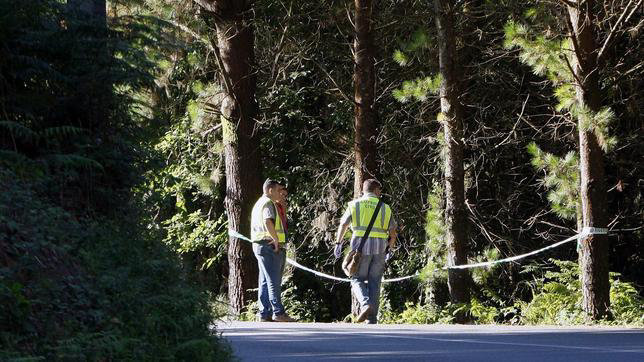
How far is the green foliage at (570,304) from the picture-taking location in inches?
701

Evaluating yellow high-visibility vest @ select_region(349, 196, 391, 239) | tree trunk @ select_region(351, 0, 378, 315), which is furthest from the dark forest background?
yellow high-visibility vest @ select_region(349, 196, 391, 239)

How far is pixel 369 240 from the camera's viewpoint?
16.9m

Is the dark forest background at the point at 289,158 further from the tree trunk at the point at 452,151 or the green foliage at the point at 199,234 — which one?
the tree trunk at the point at 452,151

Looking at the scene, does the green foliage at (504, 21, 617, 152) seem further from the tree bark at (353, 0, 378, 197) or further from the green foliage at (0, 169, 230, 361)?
the green foliage at (0, 169, 230, 361)

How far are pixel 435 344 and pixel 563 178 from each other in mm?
8313

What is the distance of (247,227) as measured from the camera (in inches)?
982

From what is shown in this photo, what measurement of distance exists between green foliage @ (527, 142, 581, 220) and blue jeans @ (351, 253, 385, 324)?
163 inches

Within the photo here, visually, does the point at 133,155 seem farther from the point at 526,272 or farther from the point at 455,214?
the point at 526,272

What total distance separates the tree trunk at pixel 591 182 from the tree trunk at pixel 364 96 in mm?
6028

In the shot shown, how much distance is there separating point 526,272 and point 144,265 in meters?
14.4

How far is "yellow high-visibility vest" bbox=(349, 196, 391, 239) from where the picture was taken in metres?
16.8

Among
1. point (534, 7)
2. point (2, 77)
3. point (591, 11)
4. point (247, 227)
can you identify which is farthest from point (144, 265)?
point (247, 227)

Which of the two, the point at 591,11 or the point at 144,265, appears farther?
the point at 591,11

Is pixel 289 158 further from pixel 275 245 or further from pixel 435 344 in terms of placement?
pixel 435 344
